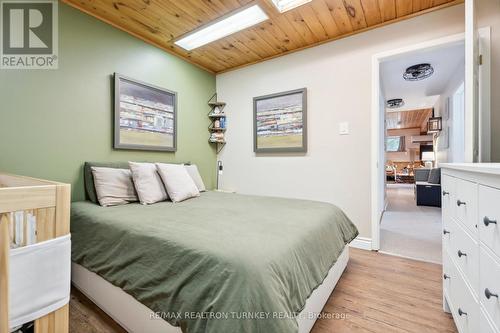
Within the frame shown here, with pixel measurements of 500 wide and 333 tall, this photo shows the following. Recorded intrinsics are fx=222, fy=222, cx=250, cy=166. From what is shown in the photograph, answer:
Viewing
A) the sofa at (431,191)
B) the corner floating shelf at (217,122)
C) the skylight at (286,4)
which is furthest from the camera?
the sofa at (431,191)

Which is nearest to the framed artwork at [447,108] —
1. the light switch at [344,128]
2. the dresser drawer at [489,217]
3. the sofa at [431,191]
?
the sofa at [431,191]

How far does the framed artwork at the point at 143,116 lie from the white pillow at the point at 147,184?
52cm

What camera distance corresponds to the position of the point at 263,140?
3199 mm

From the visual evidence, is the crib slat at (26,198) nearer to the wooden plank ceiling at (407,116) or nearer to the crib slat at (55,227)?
the crib slat at (55,227)

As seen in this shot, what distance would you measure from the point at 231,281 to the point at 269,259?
0.18m

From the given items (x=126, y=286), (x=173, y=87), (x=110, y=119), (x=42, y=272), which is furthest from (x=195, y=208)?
(x=173, y=87)

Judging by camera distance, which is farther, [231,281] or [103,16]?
[103,16]

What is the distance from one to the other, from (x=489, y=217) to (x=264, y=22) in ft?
7.99

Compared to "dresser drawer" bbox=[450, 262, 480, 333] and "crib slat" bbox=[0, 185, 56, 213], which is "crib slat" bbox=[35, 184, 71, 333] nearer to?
"crib slat" bbox=[0, 185, 56, 213]

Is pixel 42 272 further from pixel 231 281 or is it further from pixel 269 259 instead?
pixel 269 259

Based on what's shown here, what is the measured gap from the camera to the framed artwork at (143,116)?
2.42m

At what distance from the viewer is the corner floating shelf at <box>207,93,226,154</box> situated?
3.53m

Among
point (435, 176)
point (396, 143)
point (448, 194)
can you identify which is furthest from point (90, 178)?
point (396, 143)

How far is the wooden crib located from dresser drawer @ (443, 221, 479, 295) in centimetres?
146
